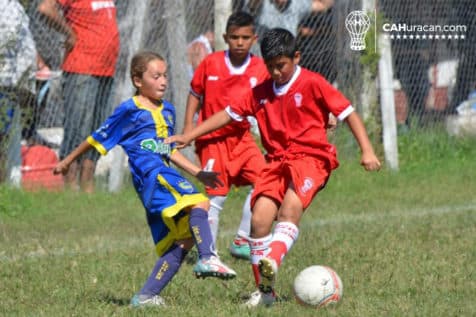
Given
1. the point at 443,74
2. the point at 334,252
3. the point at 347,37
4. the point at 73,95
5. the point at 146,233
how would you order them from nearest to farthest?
1. the point at 334,252
2. the point at 146,233
3. the point at 73,95
4. the point at 347,37
5. the point at 443,74

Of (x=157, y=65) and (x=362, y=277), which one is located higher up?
(x=157, y=65)

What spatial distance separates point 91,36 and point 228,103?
288cm

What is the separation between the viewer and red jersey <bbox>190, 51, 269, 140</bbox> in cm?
909

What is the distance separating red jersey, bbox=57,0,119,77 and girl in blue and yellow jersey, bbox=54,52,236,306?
177 inches

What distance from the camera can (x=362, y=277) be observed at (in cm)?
739

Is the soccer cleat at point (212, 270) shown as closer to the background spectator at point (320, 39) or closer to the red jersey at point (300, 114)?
the red jersey at point (300, 114)

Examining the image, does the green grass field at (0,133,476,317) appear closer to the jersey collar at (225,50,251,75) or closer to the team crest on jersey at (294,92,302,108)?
the team crest on jersey at (294,92,302,108)

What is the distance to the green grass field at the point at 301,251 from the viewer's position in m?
6.53

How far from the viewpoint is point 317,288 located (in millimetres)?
6375

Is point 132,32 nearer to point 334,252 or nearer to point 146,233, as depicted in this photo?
point 146,233

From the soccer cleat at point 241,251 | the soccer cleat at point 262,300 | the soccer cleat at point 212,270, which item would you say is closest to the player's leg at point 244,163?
the soccer cleat at point 241,251

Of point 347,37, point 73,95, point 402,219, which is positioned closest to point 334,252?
point 402,219

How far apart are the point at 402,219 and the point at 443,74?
5.07 meters

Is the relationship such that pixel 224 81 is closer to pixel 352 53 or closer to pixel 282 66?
pixel 282 66
